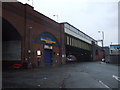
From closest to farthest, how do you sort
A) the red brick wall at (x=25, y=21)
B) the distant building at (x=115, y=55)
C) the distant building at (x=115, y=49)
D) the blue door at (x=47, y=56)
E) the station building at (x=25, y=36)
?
the red brick wall at (x=25, y=21), the station building at (x=25, y=36), the blue door at (x=47, y=56), the distant building at (x=115, y=55), the distant building at (x=115, y=49)

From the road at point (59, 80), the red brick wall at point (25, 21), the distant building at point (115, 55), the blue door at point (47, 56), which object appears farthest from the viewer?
the distant building at point (115, 55)

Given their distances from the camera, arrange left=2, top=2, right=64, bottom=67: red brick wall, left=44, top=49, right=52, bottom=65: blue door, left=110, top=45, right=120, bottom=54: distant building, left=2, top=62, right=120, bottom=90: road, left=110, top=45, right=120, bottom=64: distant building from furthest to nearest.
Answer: left=110, top=45, right=120, bottom=54: distant building < left=110, top=45, right=120, bottom=64: distant building < left=44, top=49, right=52, bottom=65: blue door < left=2, top=2, right=64, bottom=67: red brick wall < left=2, top=62, right=120, bottom=90: road

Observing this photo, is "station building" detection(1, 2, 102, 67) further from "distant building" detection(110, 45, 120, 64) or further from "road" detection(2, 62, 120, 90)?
"distant building" detection(110, 45, 120, 64)

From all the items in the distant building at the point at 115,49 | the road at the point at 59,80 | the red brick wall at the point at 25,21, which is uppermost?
the red brick wall at the point at 25,21

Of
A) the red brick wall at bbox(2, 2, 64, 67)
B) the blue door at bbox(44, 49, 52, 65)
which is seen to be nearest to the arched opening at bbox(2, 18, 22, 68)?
the red brick wall at bbox(2, 2, 64, 67)

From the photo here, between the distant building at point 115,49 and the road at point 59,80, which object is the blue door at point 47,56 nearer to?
the road at point 59,80

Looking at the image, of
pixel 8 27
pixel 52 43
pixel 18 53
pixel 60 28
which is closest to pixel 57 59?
pixel 52 43

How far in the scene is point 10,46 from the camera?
23.8 m

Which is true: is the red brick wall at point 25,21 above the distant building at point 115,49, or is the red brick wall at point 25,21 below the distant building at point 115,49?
above

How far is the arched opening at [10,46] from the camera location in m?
22.8

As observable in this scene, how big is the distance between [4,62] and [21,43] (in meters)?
4.03

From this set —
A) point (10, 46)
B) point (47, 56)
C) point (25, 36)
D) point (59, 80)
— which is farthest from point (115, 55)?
point (59, 80)

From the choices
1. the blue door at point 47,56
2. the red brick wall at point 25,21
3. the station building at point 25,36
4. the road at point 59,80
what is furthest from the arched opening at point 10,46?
the blue door at point 47,56

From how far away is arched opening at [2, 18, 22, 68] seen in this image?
22816mm
